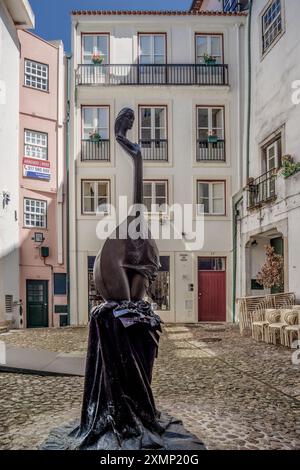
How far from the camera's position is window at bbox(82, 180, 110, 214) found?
17547 millimetres

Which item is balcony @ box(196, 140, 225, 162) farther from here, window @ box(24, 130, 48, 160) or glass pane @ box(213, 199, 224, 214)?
window @ box(24, 130, 48, 160)

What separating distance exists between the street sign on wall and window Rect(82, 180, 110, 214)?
1421 millimetres

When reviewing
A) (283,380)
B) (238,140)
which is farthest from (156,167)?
(283,380)

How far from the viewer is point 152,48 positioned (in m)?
18.2

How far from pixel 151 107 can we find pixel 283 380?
44.1 ft

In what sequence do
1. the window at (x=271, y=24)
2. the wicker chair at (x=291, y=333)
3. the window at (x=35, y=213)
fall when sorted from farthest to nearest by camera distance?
the window at (x=35, y=213)
the window at (x=271, y=24)
the wicker chair at (x=291, y=333)

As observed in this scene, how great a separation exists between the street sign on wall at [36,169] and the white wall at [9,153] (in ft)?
2.04

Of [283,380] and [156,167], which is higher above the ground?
[156,167]

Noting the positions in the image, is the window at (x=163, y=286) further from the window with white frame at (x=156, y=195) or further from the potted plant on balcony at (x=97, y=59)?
the potted plant on balcony at (x=97, y=59)

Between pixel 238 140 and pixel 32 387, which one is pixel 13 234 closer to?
pixel 238 140

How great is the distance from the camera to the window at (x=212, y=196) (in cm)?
1766

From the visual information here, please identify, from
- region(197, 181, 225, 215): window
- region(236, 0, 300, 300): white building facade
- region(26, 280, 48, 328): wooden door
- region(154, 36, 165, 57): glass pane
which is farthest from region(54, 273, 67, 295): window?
region(154, 36, 165, 57): glass pane

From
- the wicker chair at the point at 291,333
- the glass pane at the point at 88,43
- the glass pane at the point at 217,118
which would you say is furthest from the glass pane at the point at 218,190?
the wicker chair at the point at 291,333

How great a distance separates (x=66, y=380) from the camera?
6.61m
